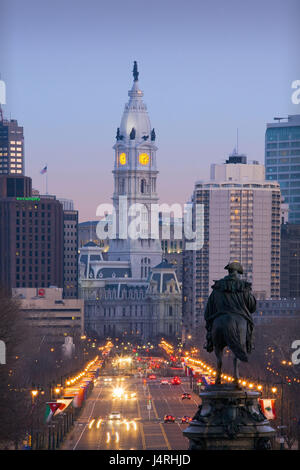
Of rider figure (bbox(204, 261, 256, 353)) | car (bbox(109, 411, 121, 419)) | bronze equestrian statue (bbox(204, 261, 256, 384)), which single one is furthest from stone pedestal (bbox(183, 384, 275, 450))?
car (bbox(109, 411, 121, 419))

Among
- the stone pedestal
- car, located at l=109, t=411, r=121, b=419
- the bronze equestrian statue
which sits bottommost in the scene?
car, located at l=109, t=411, r=121, b=419

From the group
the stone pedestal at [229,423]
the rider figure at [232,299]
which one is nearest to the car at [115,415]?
the rider figure at [232,299]

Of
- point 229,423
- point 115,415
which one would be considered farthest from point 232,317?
point 115,415

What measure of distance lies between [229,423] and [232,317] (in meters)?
2.30

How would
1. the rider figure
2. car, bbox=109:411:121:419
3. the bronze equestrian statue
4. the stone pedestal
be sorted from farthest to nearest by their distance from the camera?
car, bbox=109:411:121:419 < the rider figure < the bronze equestrian statue < the stone pedestal

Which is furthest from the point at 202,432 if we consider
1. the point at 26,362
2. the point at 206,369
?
the point at 206,369

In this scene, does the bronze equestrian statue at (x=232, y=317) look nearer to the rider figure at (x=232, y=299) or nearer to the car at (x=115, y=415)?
the rider figure at (x=232, y=299)

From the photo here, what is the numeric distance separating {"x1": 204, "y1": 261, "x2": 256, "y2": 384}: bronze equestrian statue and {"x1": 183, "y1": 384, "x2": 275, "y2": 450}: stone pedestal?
1.79 feet

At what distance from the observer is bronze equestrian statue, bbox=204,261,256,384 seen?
3362cm

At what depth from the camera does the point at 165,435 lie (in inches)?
4254

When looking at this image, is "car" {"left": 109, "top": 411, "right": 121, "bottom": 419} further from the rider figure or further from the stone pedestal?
the stone pedestal

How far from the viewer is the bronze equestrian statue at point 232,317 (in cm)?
3362

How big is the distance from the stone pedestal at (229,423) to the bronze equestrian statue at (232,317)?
546 mm

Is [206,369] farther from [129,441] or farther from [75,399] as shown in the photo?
[129,441]
